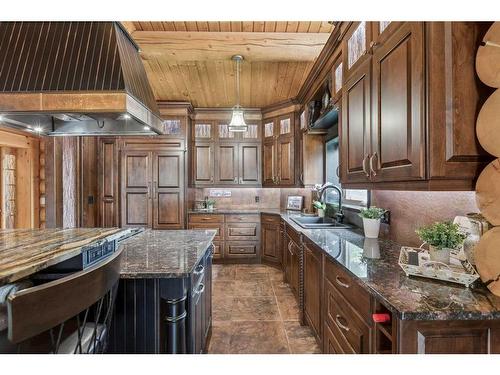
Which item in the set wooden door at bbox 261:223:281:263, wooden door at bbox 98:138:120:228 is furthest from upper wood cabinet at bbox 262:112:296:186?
wooden door at bbox 98:138:120:228

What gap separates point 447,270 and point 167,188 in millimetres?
4004

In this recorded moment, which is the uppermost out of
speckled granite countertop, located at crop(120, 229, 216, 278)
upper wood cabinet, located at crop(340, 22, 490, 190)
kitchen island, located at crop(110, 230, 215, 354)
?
upper wood cabinet, located at crop(340, 22, 490, 190)

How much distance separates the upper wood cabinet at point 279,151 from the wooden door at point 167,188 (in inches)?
57.4

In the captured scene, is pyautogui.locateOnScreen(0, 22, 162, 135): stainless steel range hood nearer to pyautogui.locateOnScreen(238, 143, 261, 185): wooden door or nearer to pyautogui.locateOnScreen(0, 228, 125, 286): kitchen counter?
pyautogui.locateOnScreen(0, 228, 125, 286): kitchen counter

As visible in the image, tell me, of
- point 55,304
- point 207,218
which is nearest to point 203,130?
point 207,218

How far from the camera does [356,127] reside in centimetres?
177

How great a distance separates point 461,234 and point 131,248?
5.95ft

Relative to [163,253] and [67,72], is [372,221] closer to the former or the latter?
[163,253]

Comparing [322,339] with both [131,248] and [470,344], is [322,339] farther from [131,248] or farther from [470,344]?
[131,248]

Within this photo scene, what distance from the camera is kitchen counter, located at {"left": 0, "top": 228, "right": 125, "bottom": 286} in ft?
3.36

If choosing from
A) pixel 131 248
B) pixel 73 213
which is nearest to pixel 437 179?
pixel 131 248

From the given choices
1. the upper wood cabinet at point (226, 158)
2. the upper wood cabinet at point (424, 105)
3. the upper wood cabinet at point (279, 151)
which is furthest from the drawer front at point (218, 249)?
the upper wood cabinet at point (424, 105)

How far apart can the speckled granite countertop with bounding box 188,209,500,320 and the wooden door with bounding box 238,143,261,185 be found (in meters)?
3.15

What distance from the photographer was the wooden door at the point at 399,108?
1.16 metres
